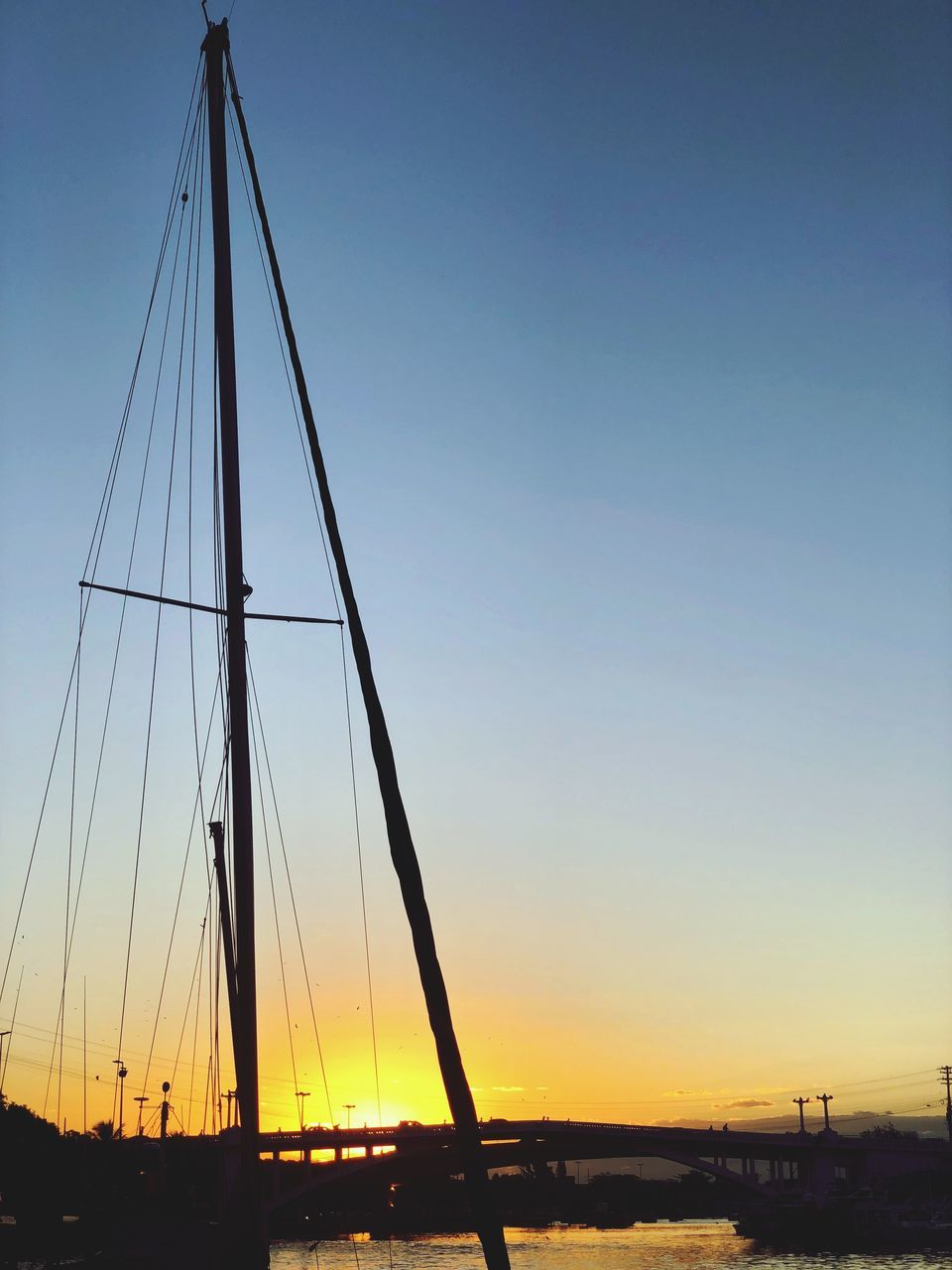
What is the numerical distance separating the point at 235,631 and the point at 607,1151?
94175mm

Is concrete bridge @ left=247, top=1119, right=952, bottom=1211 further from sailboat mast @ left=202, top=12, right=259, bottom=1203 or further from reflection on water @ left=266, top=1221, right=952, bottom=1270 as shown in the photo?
sailboat mast @ left=202, top=12, right=259, bottom=1203

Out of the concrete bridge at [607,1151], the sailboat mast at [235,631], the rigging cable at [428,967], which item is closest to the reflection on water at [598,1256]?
the concrete bridge at [607,1151]

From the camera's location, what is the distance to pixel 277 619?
56.1ft

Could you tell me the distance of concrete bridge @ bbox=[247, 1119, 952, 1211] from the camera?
85.8 m

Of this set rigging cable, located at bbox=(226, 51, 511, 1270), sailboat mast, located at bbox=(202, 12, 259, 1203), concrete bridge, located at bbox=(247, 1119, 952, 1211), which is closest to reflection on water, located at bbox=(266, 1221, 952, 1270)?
concrete bridge, located at bbox=(247, 1119, 952, 1211)

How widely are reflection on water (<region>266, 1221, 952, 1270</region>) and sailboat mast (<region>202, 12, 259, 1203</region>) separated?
7856cm

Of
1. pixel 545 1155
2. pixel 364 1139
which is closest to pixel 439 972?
pixel 364 1139

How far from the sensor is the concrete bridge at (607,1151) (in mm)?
85750

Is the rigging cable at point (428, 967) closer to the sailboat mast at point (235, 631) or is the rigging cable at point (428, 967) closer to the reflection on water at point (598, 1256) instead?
the sailboat mast at point (235, 631)

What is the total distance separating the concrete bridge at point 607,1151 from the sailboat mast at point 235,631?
66.5 m

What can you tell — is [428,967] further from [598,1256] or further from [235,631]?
[598,1256]

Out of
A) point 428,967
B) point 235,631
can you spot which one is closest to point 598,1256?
point 235,631

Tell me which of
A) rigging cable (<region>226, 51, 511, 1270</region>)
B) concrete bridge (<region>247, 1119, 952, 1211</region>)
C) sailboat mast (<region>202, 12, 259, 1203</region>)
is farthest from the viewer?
concrete bridge (<region>247, 1119, 952, 1211</region>)

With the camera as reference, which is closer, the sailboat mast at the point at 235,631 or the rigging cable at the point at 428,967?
the rigging cable at the point at 428,967
